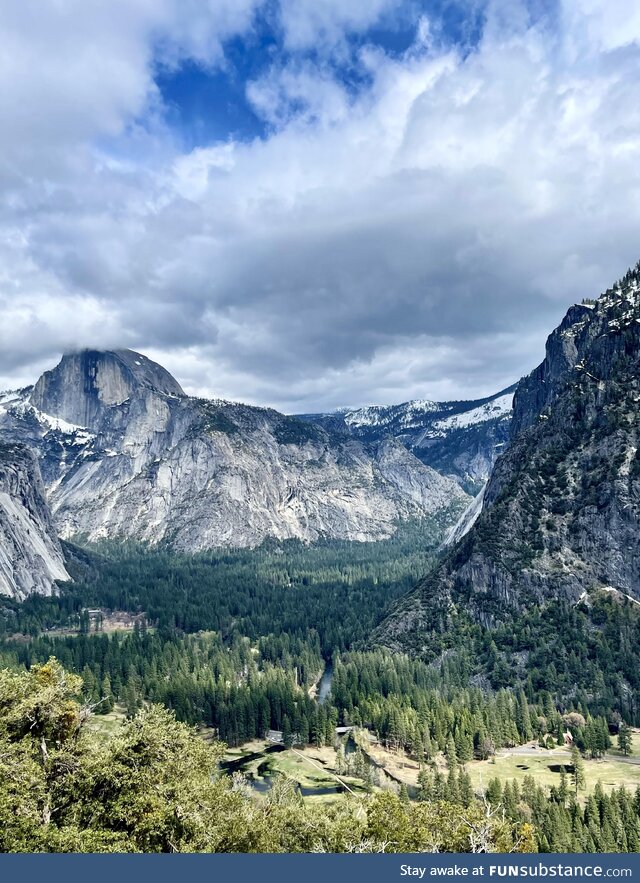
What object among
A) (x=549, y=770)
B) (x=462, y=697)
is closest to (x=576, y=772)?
(x=549, y=770)

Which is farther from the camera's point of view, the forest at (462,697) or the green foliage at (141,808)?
the forest at (462,697)

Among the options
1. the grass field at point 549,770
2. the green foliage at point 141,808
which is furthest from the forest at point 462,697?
the green foliage at point 141,808

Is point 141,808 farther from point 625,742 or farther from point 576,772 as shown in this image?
point 625,742

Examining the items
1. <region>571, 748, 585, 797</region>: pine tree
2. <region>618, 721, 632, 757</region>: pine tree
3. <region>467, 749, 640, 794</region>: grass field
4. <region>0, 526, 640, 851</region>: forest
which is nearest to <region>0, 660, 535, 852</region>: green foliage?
<region>0, 526, 640, 851</region>: forest

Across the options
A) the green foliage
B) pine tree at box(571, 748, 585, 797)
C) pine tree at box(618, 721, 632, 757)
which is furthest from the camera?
pine tree at box(618, 721, 632, 757)

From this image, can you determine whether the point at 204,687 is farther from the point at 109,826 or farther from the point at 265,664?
the point at 109,826

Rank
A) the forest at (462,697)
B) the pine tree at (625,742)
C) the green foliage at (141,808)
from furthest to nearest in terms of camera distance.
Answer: the pine tree at (625,742)
the forest at (462,697)
the green foliage at (141,808)

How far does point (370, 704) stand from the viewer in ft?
492

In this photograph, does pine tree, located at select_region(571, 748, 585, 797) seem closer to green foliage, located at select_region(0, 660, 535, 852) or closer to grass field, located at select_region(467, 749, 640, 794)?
grass field, located at select_region(467, 749, 640, 794)

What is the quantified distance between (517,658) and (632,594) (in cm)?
4074

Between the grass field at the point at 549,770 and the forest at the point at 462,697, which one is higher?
the forest at the point at 462,697

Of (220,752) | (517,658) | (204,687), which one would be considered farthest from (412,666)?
(220,752)

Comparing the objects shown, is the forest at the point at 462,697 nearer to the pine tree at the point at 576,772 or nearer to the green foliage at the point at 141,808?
the pine tree at the point at 576,772

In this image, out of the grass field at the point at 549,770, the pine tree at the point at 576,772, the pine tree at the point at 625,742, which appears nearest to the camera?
the pine tree at the point at 576,772
